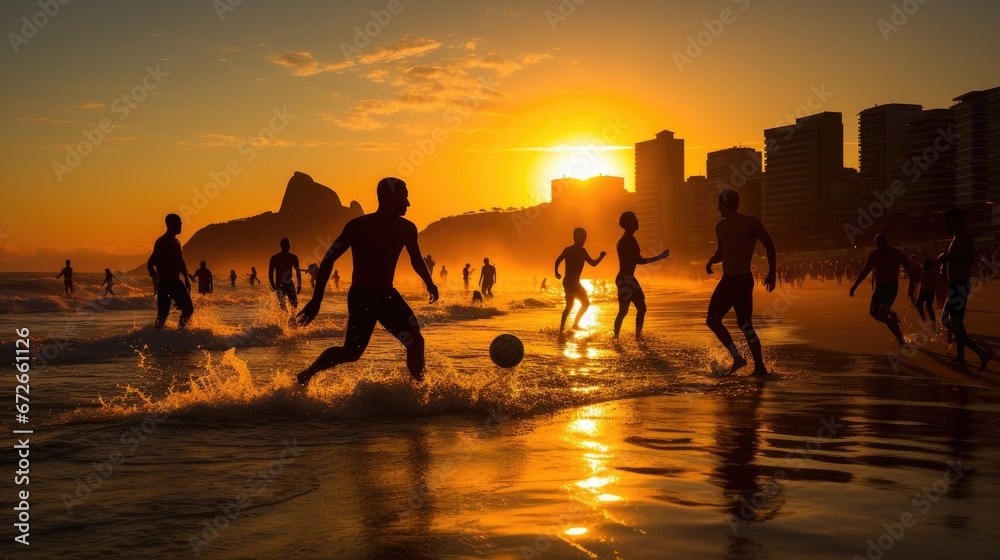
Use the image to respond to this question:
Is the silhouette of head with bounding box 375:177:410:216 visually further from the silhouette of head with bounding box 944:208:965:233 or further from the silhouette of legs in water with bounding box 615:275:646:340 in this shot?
the silhouette of head with bounding box 944:208:965:233

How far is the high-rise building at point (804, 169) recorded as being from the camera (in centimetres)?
17000

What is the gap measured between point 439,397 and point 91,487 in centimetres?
340

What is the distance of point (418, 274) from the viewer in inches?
284

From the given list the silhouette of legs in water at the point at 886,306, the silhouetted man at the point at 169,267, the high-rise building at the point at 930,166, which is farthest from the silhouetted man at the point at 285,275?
the high-rise building at the point at 930,166

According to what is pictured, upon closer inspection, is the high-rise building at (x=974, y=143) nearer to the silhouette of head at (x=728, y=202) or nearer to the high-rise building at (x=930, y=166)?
the high-rise building at (x=930, y=166)

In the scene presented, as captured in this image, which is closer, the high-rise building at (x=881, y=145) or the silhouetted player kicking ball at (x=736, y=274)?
the silhouetted player kicking ball at (x=736, y=274)

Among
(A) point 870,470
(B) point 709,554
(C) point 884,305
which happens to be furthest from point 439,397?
(C) point 884,305

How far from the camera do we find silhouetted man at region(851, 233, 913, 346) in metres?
12.2

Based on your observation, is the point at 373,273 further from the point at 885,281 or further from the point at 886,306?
the point at 885,281

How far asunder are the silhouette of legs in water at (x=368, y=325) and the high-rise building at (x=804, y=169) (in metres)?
169

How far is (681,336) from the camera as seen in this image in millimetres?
15047

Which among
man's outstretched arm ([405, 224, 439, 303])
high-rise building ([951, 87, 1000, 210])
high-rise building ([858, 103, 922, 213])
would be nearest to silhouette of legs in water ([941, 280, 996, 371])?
man's outstretched arm ([405, 224, 439, 303])

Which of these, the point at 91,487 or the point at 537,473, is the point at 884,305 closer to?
the point at 537,473

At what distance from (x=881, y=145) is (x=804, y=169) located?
2107 centimetres
